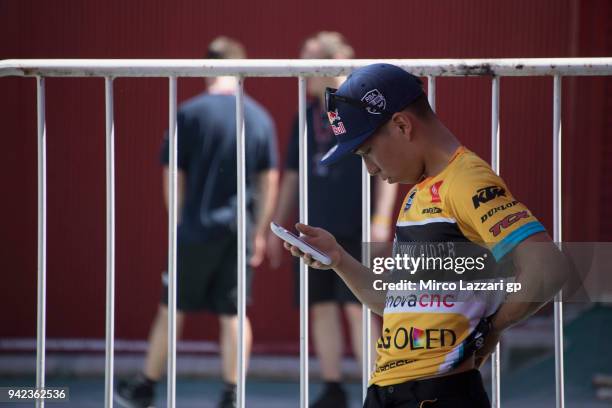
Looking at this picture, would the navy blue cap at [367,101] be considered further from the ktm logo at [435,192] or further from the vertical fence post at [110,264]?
the vertical fence post at [110,264]

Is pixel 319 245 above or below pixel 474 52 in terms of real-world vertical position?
below

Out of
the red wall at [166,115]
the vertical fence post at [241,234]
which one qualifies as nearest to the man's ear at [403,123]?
the vertical fence post at [241,234]

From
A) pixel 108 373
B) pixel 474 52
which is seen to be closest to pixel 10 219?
pixel 474 52

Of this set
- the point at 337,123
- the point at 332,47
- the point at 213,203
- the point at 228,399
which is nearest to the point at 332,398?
the point at 228,399

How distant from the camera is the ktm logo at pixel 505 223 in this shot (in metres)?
2.57

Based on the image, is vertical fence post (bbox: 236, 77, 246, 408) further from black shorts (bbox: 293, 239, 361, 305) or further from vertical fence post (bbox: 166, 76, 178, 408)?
black shorts (bbox: 293, 239, 361, 305)

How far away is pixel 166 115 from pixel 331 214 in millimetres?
2333

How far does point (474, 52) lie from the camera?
7.54 meters

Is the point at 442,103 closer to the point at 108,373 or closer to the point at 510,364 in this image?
the point at 510,364

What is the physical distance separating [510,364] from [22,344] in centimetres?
352

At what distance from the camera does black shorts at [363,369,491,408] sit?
2766mm

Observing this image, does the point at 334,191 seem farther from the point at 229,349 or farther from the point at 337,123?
the point at 337,123

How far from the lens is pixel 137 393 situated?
18.0 feet

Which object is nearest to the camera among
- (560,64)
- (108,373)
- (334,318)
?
(560,64)
